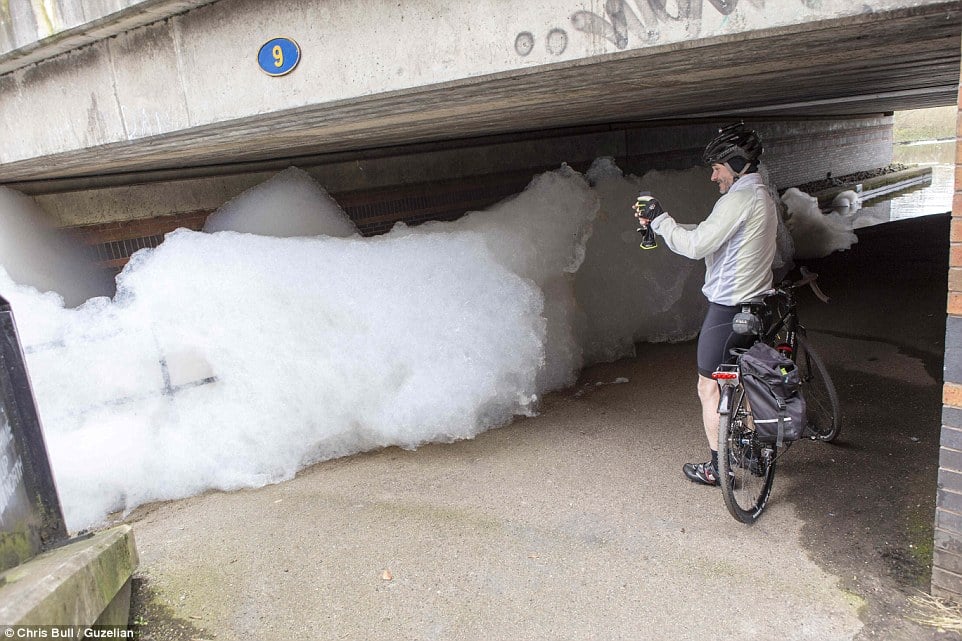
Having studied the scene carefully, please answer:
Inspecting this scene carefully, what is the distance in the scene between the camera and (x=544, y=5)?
260 centimetres

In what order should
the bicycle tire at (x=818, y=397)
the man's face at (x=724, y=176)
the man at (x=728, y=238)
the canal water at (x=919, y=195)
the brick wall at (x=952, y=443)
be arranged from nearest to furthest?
1. the brick wall at (x=952, y=443)
2. the man at (x=728, y=238)
3. the man's face at (x=724, y=176)
4. the bicycle tire at (x=818, y=397)
5. the canal water at (x=919, y=195)

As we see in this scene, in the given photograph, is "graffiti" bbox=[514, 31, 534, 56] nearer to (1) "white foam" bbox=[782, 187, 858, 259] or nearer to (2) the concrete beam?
(2) the concrete beam

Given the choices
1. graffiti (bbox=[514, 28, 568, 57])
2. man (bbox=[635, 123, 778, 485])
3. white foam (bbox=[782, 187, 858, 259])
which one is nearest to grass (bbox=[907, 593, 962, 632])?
man (bbox=[635, 123, 778, 485])

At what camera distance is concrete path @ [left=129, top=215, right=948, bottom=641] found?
2.94 meters

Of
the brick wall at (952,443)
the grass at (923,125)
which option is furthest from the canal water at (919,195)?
the brick wall at (952,443)

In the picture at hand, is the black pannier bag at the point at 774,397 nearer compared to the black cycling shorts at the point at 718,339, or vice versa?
the black pannier bag at the point at 774,397

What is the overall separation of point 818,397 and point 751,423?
4.50ft

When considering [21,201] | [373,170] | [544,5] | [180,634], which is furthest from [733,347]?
[21,201]

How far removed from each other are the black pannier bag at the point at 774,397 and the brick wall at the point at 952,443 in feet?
2.43

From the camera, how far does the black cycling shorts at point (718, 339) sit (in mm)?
3658

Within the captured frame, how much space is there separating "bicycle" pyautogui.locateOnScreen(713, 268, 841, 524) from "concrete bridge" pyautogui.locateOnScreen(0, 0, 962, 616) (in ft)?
3.20

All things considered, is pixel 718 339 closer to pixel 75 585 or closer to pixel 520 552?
pixel 520 552

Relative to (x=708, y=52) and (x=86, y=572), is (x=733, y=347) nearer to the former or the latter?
(x=708, y=52)

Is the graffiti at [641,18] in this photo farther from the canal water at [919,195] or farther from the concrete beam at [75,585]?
the canal water at [919,195]
